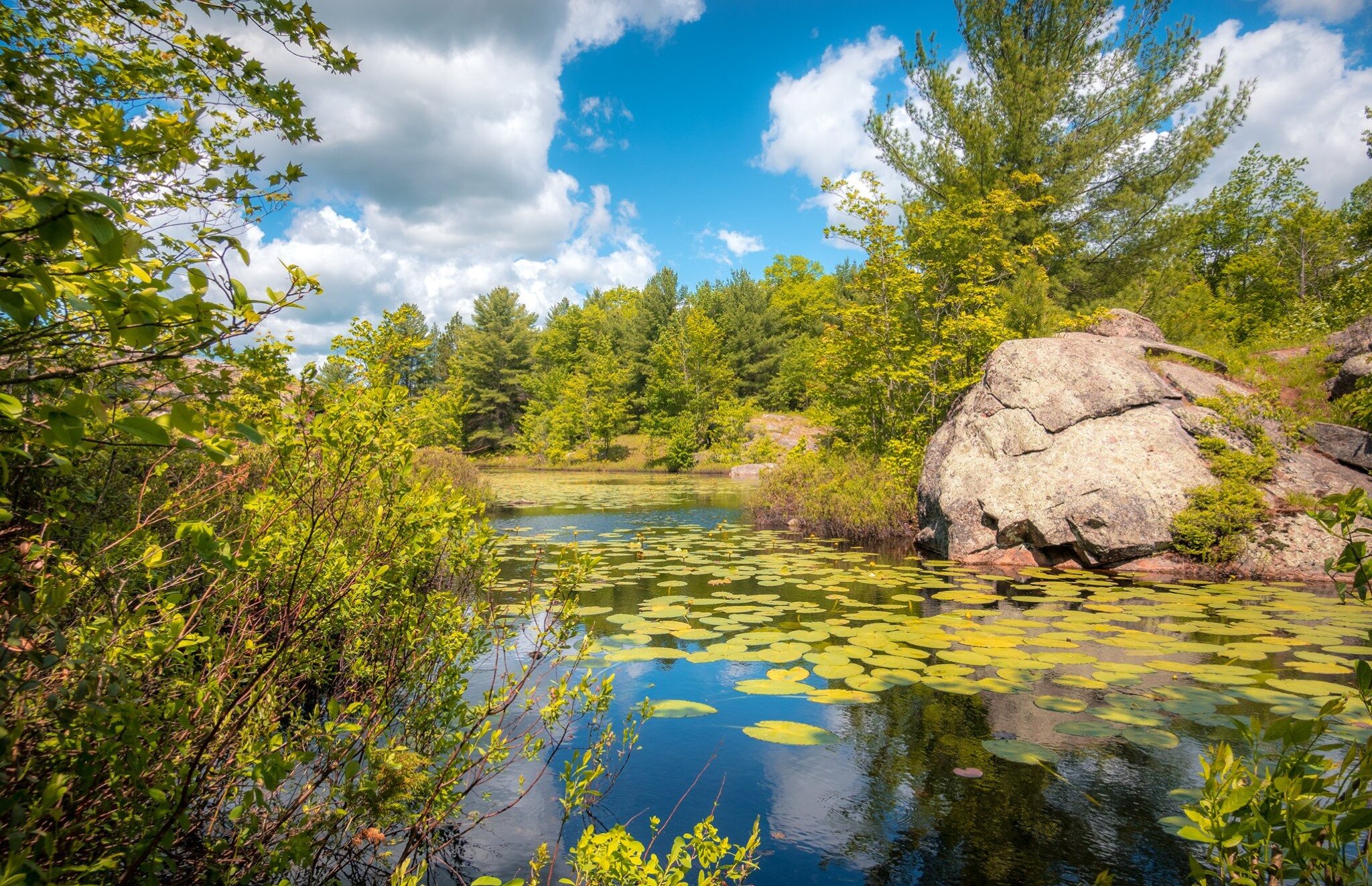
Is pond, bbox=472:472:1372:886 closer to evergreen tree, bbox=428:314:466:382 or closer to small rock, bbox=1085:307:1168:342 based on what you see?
small rock, bbox=1085:307:1168:342

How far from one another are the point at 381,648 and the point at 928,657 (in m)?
3.36

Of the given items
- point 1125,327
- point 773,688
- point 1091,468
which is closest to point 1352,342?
point 1125,327

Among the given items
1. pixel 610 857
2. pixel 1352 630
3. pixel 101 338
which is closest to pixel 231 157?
pixel 101 338

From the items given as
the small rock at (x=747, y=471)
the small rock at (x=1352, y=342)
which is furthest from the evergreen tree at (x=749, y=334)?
the small rock at (x=1352, y=342)

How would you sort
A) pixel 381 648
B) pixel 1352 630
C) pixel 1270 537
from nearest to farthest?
1. pixel 381 648
2. pixel 1352 630
3. pixel 1270 537

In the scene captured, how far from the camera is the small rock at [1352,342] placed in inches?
329

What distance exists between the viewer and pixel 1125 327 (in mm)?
10305

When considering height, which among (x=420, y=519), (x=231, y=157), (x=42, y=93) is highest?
(x=231, y=157)

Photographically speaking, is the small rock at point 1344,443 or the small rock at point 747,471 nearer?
the small rock at point 1344,443

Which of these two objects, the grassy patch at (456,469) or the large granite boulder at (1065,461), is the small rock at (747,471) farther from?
the large granite boulder at (1065,461)

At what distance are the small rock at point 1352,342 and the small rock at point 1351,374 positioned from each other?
9.6 inches

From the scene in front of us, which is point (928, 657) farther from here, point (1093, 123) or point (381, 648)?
point (1093, 123)

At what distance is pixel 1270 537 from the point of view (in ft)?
21.6

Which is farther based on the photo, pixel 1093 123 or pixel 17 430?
pixel 1093 123
